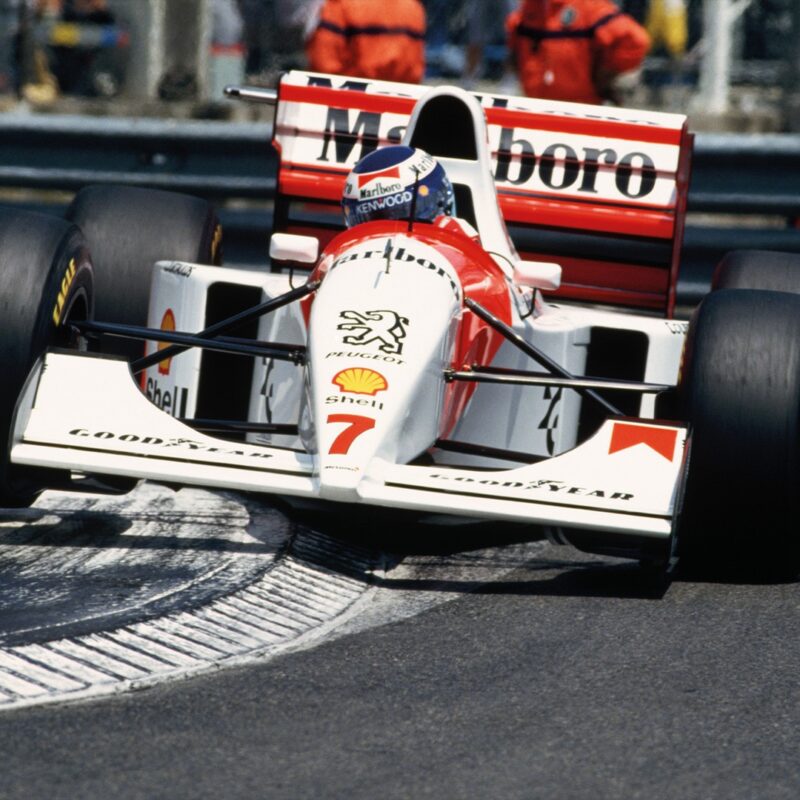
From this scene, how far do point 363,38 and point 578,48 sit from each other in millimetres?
1056

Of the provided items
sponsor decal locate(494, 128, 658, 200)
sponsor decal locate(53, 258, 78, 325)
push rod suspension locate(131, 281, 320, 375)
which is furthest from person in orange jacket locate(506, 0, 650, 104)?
sponsor decal locate(53, 258, 78, 325)

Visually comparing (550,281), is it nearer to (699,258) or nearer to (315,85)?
(315,85)

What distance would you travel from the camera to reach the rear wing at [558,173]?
693cm

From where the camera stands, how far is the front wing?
432 cm

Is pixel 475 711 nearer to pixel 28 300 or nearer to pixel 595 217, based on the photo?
pixel 28 300

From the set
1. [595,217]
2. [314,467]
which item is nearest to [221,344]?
[314,467]

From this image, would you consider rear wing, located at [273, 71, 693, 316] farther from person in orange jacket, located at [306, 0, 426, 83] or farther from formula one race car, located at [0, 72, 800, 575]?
person in orange jacket, located at [306, 0, 426, 83]

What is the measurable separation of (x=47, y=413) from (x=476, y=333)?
1.30m

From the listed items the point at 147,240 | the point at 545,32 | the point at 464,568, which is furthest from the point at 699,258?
the point at 464,568

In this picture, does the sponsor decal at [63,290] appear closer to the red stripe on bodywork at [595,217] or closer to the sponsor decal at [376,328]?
the sponsor decal at [376,328]

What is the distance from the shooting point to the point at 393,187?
544 cm

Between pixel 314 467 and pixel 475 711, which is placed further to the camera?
pixel 314 467

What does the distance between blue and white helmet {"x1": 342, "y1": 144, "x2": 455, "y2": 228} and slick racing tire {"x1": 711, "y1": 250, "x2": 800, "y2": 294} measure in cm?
118

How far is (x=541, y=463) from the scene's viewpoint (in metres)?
4.55
